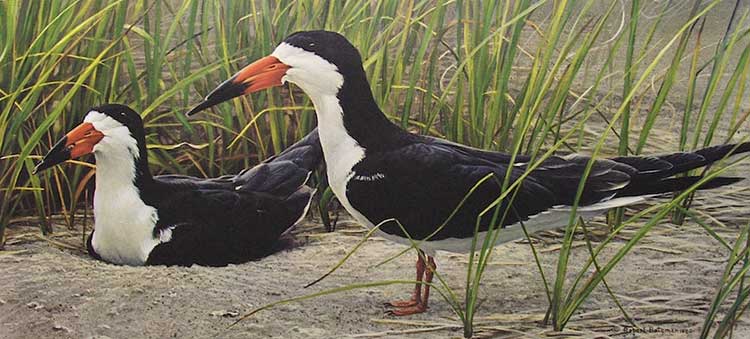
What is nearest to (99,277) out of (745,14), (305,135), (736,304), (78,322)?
(78,322)

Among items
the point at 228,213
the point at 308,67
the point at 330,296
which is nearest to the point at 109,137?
the point at 228,213

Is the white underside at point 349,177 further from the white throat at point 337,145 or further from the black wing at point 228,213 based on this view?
the black wing at point 228,213

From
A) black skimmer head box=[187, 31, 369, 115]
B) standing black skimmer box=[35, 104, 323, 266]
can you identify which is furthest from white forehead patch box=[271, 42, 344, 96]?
standing black skimmer box=[35, 104, 323, 266]

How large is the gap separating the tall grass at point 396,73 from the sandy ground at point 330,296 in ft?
0.23

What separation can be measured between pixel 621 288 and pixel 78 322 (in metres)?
1.12

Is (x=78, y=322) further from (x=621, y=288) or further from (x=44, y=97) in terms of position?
(x=621, y=288)

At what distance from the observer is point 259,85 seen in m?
2.16

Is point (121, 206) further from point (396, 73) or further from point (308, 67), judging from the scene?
point (396, 73)

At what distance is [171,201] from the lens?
2193 mm

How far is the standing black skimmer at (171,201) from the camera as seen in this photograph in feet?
7.15

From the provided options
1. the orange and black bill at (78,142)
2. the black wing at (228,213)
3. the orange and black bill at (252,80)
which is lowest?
the black wing at (228,213)

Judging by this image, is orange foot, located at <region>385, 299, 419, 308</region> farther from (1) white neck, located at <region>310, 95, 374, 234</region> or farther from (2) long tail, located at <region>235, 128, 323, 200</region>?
(2) long tail, located at <region>235, 128, 323, 200</region>

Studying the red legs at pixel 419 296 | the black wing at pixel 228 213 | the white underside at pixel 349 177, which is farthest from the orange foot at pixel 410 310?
the black wing at pixel 228 213

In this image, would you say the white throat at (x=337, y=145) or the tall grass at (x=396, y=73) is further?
the tall grass at (x=396, y=73)
